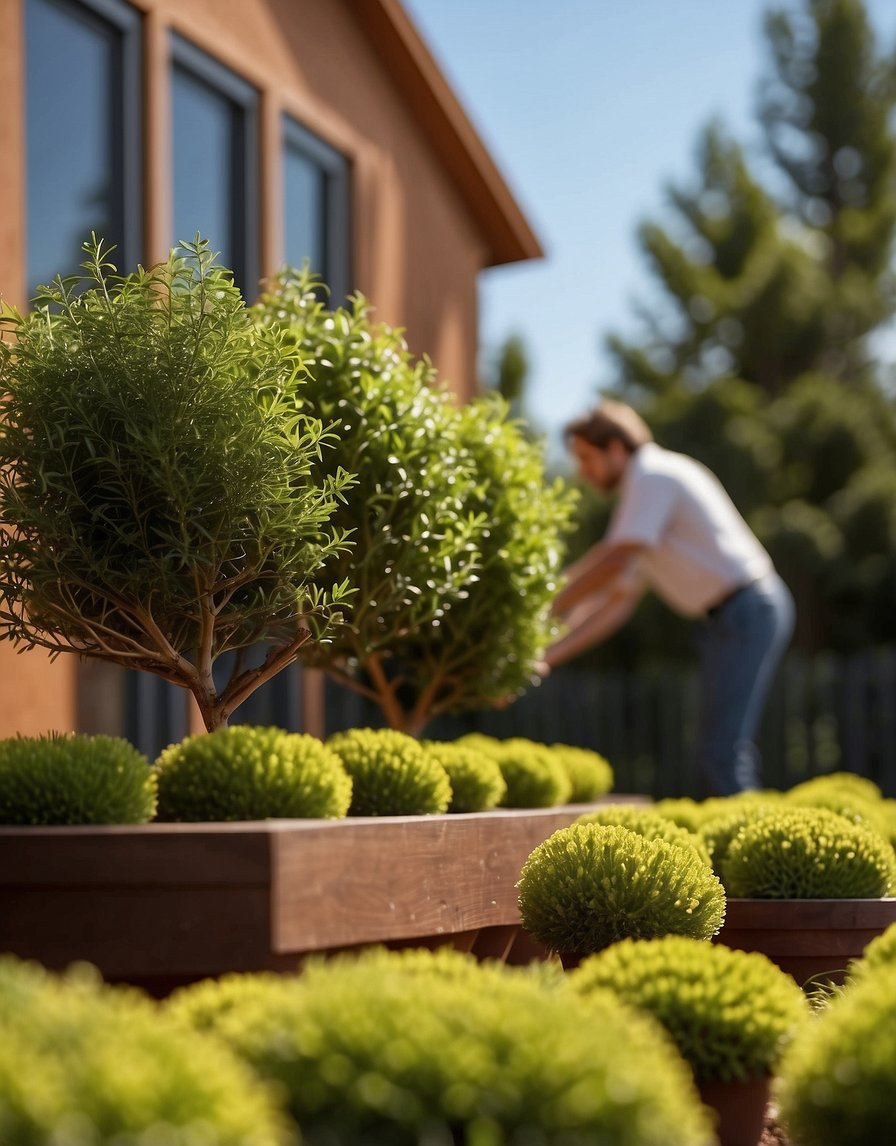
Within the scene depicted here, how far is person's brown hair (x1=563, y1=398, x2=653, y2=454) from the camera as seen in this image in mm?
6504

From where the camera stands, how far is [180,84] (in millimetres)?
7312

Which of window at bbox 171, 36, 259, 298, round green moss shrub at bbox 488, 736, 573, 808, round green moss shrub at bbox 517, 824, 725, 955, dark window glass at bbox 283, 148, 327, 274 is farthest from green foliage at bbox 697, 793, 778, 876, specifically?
dark window glass at bbox 283, 148, 327, 274

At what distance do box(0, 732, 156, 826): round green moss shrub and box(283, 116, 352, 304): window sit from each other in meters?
6.11

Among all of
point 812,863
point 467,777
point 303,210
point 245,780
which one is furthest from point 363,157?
point 245,780

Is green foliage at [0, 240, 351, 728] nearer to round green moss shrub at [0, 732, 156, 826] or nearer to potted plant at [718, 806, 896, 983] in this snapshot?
round green moss shrub at [0, 732, 156, 826]

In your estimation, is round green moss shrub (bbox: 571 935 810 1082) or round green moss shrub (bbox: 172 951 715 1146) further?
round green moss shrub (bbox: 571 935 810 1082)

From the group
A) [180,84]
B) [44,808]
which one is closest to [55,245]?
[180,84]

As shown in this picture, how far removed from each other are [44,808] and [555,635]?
262 centimetres

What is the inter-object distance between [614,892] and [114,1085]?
1.75 metres

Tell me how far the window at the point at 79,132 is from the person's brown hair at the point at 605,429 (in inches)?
88.4

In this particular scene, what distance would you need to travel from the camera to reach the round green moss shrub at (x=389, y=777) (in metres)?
3.13

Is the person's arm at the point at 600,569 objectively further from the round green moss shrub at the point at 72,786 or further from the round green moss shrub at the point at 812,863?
the round green moss shrub at the point at 72,786

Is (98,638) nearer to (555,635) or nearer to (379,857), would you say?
(379,857)

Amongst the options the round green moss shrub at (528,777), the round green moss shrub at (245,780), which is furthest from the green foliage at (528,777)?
the round green moss shrub at (245,780)
